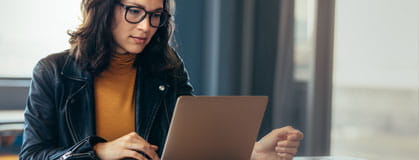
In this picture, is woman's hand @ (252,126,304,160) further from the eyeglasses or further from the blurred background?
the blurred background

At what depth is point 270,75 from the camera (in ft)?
9.08

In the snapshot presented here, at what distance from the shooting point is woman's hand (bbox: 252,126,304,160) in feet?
4.35

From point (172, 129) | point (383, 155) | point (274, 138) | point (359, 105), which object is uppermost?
point (172, 129)

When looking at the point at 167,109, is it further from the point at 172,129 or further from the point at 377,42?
the point at 377,42

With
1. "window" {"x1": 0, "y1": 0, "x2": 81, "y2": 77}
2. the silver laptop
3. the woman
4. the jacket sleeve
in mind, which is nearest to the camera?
the silver laptop

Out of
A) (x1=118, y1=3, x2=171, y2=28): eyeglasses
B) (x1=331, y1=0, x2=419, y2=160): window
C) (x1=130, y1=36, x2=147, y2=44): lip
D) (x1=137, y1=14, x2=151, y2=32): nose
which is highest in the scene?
(x1=118, y1=3, x2=171, y2=28): eyeglasses

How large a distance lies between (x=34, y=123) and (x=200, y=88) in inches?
62.3

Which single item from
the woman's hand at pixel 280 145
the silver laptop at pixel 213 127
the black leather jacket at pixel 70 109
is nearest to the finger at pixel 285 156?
the woman's hand at pixel 280 145

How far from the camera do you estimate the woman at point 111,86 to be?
133 centimetres

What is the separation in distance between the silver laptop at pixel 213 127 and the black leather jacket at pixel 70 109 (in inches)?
9.0

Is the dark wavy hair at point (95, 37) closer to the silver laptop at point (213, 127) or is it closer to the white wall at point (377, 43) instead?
the silver laptop at point (213, 127)

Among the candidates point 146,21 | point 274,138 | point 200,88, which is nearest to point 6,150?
point 200,88

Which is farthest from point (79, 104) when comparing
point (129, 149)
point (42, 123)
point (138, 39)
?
point (129, 149)

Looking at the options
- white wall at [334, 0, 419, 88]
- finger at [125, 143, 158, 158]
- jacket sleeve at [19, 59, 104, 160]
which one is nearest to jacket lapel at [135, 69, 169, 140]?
jacket sleeve at [19, 59, 104, 160]
